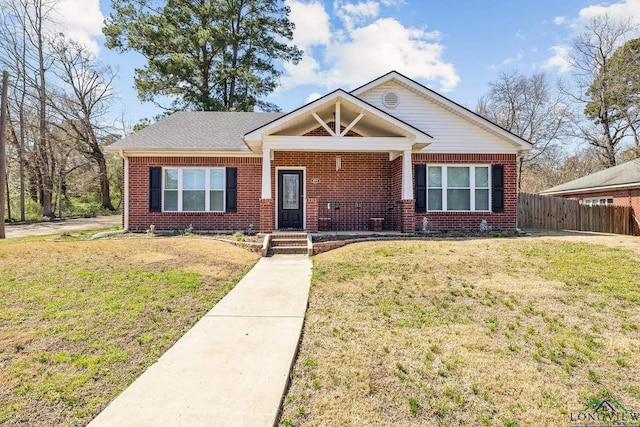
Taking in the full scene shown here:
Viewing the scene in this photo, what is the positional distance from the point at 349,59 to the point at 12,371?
18981mm

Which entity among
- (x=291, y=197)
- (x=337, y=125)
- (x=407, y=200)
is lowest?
(x=407, y=200)

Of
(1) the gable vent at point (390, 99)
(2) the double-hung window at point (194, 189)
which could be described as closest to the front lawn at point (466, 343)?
(2) the double-hung window at point (194, 189)

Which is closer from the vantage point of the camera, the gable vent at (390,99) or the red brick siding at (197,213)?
the red brick siding at (197,213)

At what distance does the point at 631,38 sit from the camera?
2214 cm

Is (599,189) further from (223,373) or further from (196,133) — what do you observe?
(223,373)

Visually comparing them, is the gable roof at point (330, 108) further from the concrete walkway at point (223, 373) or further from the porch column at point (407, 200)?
the concrete walkway at point (223, 373)

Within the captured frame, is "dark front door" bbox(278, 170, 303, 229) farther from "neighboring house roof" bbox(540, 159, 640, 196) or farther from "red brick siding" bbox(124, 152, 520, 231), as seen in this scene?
"neighboring house roof" bbox(540, 159, 640, 196)

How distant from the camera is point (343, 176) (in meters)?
12.6

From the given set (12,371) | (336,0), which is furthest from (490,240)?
(336,0)

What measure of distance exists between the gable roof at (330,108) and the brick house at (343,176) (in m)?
0.99

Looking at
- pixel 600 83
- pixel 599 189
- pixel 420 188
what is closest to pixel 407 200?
pixel 420 188

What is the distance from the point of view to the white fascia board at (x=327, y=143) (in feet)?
34.1
